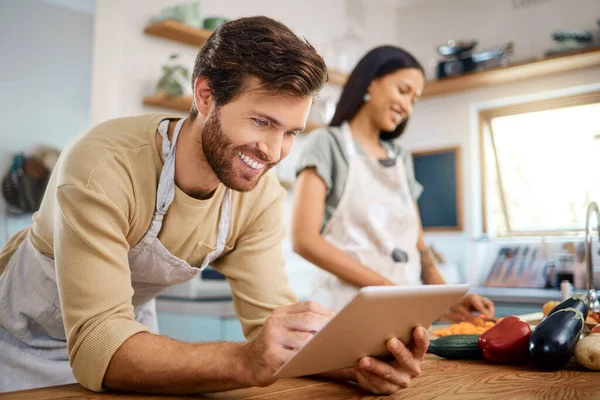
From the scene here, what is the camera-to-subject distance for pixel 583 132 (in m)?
3.80

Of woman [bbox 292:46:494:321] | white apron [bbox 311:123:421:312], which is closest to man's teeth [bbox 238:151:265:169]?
woman [bbox 292:46:494:321]

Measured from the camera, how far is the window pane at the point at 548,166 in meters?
3.76

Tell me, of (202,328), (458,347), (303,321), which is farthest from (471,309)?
(202,328)

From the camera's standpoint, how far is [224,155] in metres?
1.13

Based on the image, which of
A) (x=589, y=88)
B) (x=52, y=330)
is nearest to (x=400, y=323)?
(x=52, y=330)

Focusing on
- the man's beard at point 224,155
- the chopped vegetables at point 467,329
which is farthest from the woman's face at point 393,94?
the man's beard at point 224,155

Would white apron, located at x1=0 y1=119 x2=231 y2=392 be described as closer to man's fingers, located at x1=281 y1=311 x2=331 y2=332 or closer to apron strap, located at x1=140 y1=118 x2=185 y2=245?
apron strap, located at x1=140 y1=118 x2=185 y2=245

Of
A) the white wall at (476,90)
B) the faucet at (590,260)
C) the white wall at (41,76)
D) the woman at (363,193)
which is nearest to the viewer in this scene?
the faucet at (590,260)

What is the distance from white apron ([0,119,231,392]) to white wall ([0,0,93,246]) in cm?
134

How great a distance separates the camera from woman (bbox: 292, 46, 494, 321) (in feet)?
6.03

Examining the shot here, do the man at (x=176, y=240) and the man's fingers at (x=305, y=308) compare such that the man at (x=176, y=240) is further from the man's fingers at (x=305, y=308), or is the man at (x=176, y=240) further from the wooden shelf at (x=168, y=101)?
the wooden shelf at (x=168, y=101)

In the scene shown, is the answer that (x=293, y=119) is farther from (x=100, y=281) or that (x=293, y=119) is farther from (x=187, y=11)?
(x=187, y=11)

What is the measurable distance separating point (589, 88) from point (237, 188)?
3234 mm

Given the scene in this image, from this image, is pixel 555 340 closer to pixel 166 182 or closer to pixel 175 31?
pixel 166 182
